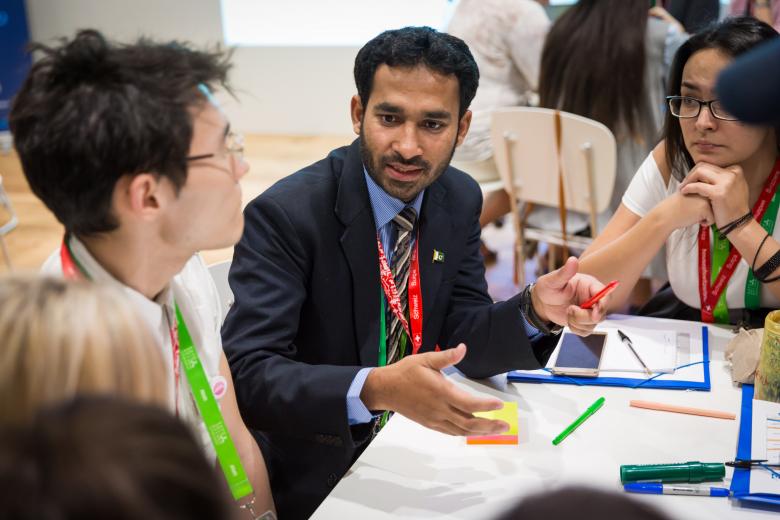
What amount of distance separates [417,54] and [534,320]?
0.67 metres

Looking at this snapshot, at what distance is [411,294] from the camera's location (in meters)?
1.99

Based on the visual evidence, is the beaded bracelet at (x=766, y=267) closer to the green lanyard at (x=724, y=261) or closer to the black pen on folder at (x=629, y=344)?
A: the green lanyard at (x=724, y=261)

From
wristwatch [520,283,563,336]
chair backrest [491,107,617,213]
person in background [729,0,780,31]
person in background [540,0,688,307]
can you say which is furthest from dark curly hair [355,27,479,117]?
person in background [729,0,780,31]

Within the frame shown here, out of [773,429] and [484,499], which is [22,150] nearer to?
[484,499]

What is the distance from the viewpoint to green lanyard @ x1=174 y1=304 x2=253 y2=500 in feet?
4.78

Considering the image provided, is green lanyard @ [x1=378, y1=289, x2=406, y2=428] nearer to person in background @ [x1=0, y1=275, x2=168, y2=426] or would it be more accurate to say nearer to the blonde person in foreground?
the blonde person in foreground

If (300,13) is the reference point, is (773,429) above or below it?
below

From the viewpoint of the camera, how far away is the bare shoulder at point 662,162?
2.42 meters

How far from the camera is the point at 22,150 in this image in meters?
1.27

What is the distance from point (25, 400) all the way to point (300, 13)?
25.6 ft

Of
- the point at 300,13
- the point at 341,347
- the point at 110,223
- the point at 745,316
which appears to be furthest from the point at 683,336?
the point at 300,13

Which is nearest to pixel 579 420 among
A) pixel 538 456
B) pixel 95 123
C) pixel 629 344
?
pixel 538 456

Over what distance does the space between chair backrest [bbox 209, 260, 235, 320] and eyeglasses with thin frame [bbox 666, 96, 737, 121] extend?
1277 millimetres

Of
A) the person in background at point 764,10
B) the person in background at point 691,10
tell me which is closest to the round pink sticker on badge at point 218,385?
the person in background at point 764,10
